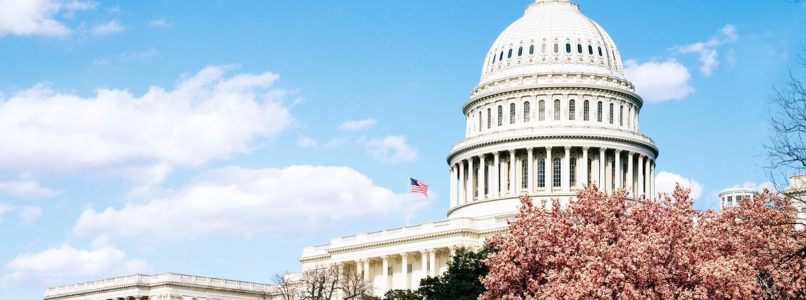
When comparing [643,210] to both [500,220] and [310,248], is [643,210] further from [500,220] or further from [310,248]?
[310,248]

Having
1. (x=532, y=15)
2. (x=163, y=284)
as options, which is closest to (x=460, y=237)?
(x=532, y=15)

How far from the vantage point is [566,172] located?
14475cm

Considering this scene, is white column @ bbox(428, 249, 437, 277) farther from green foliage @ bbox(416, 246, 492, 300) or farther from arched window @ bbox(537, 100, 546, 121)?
green foliage @ bbox(416, 246, 492, 300)

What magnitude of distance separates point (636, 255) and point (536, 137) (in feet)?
281

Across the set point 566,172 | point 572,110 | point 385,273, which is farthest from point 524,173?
point 385,273

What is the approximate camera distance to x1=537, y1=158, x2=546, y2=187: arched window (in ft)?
478

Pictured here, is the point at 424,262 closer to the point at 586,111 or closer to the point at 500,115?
the point at 500,115

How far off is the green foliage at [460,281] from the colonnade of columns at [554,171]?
51373mm

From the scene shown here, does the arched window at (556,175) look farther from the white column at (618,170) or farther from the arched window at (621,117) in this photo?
the arched window at (621,117)

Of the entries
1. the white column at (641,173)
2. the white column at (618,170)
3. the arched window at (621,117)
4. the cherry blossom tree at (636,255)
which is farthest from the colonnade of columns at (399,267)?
the cherry blossom tree at (636,255)

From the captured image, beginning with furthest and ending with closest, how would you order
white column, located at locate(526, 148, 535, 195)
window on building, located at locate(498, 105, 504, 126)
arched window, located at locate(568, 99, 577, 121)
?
window on building, located at locate(498, 105, 504, 126)
arched window, located at locate(568, 99, 577, 121)
white column, located at locate(526, 148, 535, 195)

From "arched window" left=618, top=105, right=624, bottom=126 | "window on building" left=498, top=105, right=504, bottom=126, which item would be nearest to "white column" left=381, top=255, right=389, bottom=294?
"window on building" left=498, top=105, right=504, bottom=126

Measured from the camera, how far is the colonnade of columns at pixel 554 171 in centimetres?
14500

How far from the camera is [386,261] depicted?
14050 centimetres
